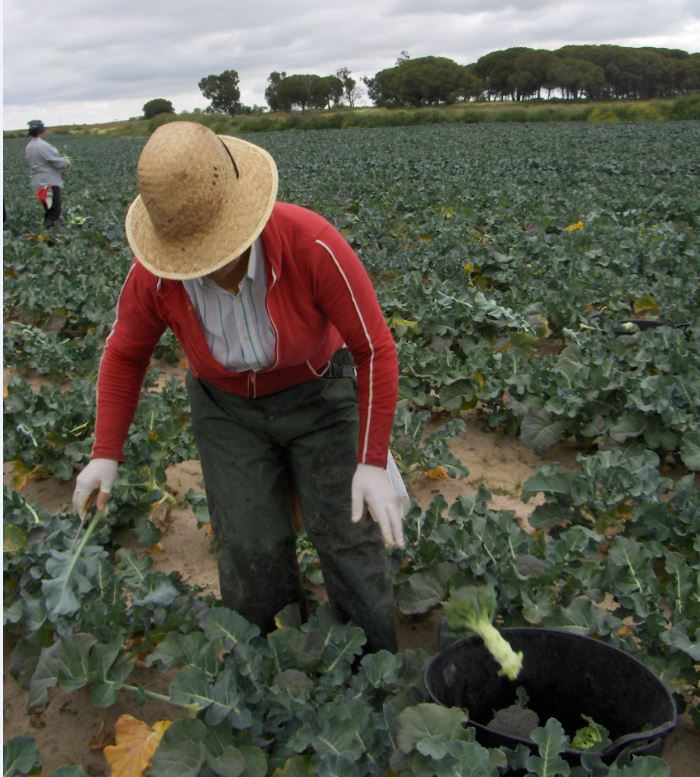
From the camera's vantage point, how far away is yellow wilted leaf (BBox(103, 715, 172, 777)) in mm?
2314

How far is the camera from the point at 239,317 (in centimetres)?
226

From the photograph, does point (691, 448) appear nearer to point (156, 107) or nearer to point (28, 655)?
point (28, 655)

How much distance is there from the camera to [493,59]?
83.6 m

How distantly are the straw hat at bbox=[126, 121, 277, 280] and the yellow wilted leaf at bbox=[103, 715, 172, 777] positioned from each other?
4.13 feet

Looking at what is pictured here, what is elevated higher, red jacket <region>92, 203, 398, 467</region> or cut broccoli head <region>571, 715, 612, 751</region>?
red jacket <region>92, 203, 398, 467</region>

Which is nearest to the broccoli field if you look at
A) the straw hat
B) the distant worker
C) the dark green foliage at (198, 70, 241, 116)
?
the straw hat

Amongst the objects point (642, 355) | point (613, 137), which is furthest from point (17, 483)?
point (613, 137)

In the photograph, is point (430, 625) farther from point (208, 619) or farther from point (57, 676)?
point (57, 676)

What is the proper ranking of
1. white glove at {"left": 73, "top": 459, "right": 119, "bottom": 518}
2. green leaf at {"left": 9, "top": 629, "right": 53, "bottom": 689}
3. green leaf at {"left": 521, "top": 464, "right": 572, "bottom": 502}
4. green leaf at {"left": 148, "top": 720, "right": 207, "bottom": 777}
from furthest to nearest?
1. green leaf at {"left": 521, "top": 464, "right": 572, "bottom": 502}
2. green leaf at {"left": 9, "top": 629, "right": 53, "bottom": 689}
3. white glove at {"left": 73, "top": 459, "right": 119, "bottom": 518}
4. green leaf at {"left": 148, "top": 720, "right": 207, "bottom": 777}

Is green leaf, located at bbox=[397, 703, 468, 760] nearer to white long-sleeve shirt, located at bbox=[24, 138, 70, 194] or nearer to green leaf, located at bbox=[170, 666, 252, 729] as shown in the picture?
green leaf, located at bbox=[170, 666, 252, 729]

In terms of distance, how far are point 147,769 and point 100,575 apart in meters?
0.65

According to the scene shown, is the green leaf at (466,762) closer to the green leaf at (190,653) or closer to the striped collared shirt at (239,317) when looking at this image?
the green leaf at (190,653)

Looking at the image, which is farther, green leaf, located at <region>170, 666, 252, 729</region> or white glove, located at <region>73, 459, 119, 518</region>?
white glove, located at <region>73, 459, 119, 518</region>

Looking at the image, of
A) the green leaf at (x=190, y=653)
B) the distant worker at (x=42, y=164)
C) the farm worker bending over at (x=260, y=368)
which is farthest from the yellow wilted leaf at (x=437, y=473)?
the distant worker at (x=42, y=164)
